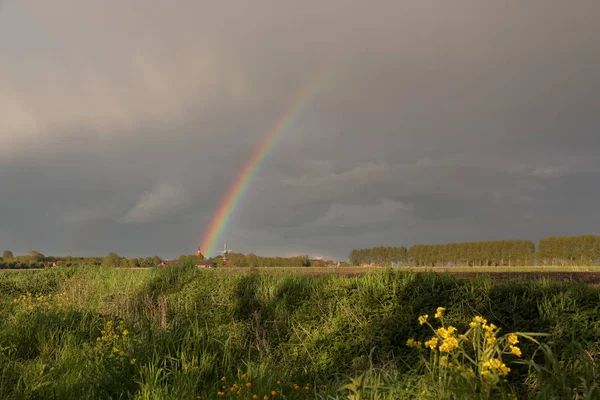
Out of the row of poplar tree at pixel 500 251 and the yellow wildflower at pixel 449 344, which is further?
the row of poplar tree at pixel 500 251

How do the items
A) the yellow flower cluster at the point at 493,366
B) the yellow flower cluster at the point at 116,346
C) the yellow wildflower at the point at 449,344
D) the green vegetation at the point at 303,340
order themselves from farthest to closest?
the yellow flower cluster at the point at 116,346, the green vegetation at the point at 303,340, the yellow wildflower at the point at 449,344, the yellow flower cluster at the point at 493,366

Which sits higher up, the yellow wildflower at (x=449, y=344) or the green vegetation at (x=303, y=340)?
the yellow wildflower at (x=449, y=344)

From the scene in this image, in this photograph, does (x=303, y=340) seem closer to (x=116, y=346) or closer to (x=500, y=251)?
(x=116, y=346)

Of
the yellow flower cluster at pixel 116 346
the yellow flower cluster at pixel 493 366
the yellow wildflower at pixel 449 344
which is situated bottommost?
the yellow flower cluster at pixel 116 346

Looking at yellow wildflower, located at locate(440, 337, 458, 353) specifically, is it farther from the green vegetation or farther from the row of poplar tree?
the row of poplar tree

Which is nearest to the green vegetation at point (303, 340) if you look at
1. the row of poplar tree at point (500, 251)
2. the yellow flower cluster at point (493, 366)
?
the yellow flower cluster at point (493, 366)

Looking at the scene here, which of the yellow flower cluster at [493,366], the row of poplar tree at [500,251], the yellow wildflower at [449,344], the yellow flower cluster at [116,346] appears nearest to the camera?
the yellow flower cluster at [493,366]

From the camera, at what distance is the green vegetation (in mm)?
4531

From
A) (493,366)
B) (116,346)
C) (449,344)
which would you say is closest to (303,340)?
(116,346)

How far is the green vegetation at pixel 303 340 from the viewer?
14.9 ft

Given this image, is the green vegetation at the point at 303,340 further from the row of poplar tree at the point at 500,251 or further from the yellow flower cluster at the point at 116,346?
the row of poplar tree at the point at 500,251

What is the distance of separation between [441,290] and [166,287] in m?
7.48

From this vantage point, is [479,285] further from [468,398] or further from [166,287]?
[166,287]

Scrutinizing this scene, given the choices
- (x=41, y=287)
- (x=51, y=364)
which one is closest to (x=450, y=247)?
(x=41, y=287)
